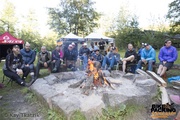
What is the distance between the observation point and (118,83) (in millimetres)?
3809

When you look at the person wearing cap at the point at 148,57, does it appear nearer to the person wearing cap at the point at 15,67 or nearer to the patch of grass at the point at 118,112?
the patch of grass at the point at 118,112

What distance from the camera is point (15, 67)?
15.6 feet

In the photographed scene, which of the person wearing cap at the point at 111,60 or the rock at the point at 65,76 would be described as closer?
the rock at the point at 65,76

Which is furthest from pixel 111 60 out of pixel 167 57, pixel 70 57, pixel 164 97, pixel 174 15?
pixel 174 15

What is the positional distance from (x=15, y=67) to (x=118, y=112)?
11.2 feet

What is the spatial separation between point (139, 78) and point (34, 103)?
Answer: 8.14ft

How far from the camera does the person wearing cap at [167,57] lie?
5.28 m

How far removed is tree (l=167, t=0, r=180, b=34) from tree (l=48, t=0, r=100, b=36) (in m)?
9.68

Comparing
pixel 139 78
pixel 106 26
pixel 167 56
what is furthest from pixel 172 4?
pixel 139 78

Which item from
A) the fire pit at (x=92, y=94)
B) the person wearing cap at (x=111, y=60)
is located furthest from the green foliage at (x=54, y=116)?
the person wearing cap at (x=111, y=60)

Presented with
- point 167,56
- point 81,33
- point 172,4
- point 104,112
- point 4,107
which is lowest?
point 4,107

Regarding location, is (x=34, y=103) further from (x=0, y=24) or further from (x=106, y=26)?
(x=106, y=26)

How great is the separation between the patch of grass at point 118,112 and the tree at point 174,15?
16374mm

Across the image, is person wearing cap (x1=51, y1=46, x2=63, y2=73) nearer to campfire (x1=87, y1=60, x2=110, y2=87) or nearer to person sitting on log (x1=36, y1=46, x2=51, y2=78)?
person sitting on log (x1=36, y1=46, x2=51, y2=78)
